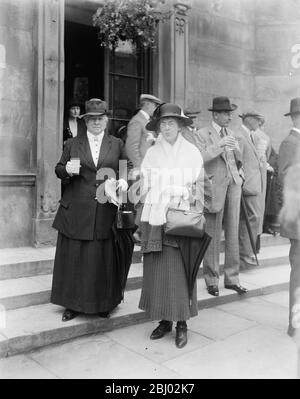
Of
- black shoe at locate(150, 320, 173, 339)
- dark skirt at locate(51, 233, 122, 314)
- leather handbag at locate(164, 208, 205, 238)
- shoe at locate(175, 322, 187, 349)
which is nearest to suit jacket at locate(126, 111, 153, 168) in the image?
dark skirt at locate(51, 233, 122, 314)

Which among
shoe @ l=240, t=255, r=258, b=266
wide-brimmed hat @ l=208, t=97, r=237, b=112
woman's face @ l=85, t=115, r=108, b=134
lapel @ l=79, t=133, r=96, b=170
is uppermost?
wide-brimmed hat @ l=208, t=97, r=237, b=112

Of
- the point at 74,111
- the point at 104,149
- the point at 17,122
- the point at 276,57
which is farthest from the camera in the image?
the point at 276,57

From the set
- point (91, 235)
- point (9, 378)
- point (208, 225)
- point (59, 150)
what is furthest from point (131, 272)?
point (9, 378)

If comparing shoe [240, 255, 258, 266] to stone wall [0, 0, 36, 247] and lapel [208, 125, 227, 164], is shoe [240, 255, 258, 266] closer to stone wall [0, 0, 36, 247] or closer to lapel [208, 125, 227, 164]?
lapel [208, 125, 227, 164]

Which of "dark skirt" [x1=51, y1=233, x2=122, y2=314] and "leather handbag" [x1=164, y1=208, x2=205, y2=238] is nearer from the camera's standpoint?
"leather handbag" [x1=164, y1=208, x2=205, y2=238]

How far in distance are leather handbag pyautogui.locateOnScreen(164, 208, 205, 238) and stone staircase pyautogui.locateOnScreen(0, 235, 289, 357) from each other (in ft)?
3.94

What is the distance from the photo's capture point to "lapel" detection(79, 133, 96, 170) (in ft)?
14.9

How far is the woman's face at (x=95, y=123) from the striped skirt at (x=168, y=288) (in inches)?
52.3

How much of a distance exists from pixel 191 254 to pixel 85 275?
1.03m

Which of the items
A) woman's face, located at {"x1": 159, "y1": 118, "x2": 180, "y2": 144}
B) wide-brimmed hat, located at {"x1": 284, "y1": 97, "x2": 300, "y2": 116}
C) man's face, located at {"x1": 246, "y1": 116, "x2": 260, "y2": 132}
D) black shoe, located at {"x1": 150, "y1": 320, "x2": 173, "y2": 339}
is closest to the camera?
woman's face, located at {"x1": 159, "y1": 118, "x2": 180, "y2": 144}

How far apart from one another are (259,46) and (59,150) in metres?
5.17

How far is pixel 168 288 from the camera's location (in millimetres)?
4195

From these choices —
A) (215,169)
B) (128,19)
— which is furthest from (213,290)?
(128,19)

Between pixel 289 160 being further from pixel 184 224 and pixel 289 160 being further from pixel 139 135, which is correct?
pixel 139 135
